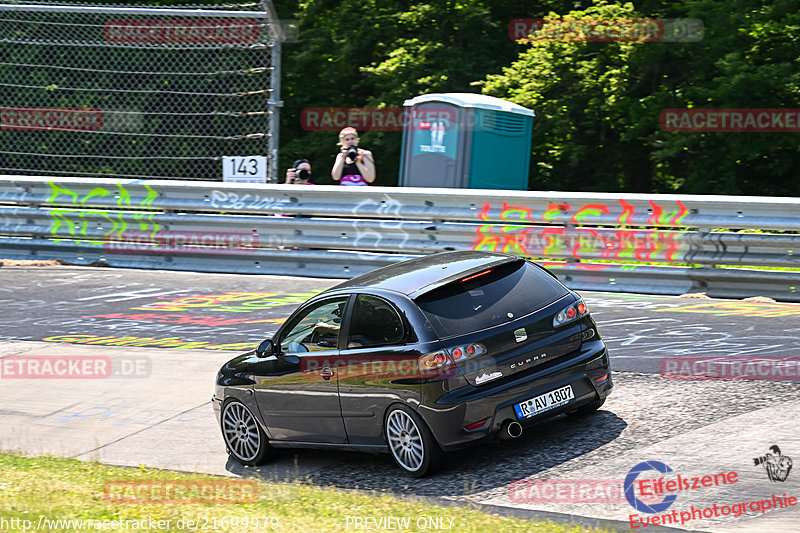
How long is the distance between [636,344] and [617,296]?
226 cm

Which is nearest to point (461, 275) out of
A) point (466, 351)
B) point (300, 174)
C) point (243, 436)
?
point (466, 351)

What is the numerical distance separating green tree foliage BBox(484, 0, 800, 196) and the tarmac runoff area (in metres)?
11.9

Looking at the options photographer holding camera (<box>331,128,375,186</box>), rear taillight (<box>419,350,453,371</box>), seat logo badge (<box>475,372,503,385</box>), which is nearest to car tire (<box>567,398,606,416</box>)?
seat logo badge (<box>475,372,503,385</box>)

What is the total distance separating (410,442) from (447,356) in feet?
2.10

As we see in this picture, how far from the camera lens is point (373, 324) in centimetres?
734

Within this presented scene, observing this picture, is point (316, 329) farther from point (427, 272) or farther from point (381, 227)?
point (381, 227)

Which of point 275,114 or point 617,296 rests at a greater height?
point 275,114

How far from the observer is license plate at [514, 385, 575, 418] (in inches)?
277

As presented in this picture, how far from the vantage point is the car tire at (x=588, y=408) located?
7684 millimetres

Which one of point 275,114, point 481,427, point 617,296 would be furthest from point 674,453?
point 275,114

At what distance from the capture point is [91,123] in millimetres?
17625

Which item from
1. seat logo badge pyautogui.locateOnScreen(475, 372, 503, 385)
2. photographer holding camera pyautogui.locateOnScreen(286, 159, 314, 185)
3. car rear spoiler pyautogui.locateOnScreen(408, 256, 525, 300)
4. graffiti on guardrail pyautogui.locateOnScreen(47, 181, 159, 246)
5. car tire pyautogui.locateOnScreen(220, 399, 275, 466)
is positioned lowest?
graffiti on guardrail pyautogui.locateOnScreen(47, 181, 159, 246)

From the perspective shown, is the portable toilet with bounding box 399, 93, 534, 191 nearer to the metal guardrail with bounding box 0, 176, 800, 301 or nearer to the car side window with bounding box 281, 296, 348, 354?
the metal guardrail with bounding box 0, 176, 800, 301

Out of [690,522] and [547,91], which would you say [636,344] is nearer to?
[690,522]
